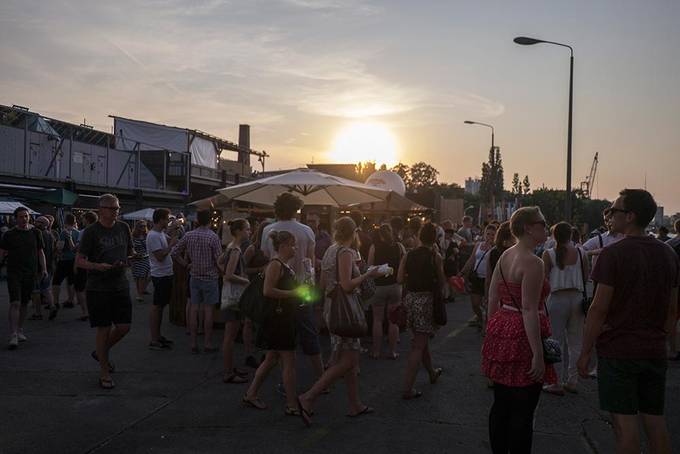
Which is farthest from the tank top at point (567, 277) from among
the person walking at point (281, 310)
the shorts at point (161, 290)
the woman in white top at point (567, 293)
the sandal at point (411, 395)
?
the shorts at point (161, 290)

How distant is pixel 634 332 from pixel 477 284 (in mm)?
5971

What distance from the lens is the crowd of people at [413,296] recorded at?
351 cm

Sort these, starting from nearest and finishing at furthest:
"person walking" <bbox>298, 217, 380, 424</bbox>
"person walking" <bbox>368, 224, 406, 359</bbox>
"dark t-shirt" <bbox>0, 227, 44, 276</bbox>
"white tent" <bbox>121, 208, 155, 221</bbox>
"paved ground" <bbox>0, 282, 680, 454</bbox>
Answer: "paved ground" <bbox>0, 282, 680, 454</bbox> → "person walking" <bbox>298, 217, 380, 424</bbox> → "person walking" <bbox>368, 224, 406, 359</bbox> → "dark t-shirt" <bbox>0, 227, 44, 276</bbox> → "white tent" <bbox>121, 208, 155, 221</bbox>

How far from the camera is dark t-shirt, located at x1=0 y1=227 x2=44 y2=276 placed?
8.44 metres

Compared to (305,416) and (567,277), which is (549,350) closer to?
(305,416)

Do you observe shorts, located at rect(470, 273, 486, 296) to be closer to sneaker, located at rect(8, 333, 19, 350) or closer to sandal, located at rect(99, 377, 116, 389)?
sandal, located at rect(99, 377, 116, 389)

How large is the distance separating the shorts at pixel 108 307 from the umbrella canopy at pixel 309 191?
4.79 meters

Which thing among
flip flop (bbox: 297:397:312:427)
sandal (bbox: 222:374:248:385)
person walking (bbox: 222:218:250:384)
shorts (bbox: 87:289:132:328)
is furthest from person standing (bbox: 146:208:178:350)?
flip flop (bbox: 297:397:312:427)

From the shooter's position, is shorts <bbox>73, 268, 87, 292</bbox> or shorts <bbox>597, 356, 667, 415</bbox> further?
shorts <bbox>73, 268, 87, 292</bbox>

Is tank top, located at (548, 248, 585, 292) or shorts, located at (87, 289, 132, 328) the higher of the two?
tank top, located at (548, 248, 585, 292)

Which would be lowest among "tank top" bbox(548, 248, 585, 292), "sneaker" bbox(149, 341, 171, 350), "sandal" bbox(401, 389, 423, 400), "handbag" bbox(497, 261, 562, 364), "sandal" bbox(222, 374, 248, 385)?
"sneaker" bbox(149, 341, 171, 350)

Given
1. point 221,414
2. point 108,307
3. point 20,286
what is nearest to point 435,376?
point 221,414

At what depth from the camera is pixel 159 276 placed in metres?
8.48

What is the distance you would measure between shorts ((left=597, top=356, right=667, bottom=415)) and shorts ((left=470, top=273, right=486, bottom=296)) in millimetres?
5869
